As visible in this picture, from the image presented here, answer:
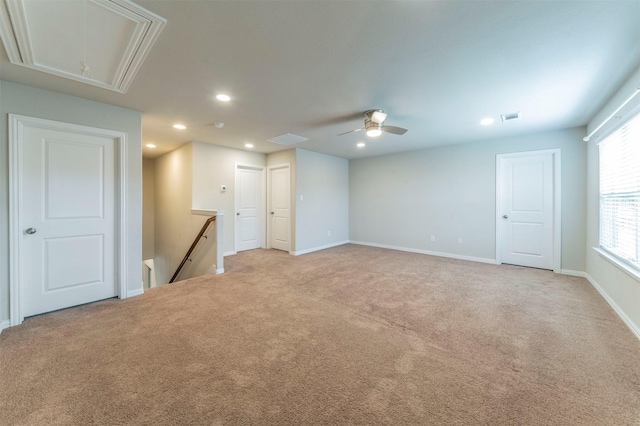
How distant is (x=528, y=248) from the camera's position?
14.9 ft

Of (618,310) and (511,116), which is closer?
(618,310)

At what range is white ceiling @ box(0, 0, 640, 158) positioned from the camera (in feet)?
5.22

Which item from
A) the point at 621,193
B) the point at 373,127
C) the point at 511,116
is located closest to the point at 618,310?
the point at 621,193

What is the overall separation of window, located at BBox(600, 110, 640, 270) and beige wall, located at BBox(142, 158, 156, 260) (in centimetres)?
897

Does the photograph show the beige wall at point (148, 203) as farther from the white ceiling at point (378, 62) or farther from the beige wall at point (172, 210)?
the white ceiling at point (378, 62)

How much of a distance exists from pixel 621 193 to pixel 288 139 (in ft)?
15.1

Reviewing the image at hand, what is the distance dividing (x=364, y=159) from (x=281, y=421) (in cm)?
612

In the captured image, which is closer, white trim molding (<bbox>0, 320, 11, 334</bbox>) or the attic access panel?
the attic access panel

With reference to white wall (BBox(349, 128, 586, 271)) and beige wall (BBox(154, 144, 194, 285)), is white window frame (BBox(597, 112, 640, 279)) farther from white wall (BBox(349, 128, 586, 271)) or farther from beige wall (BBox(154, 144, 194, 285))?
beige wall (BBox(154, 144, 194, 285))

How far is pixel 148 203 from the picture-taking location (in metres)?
6.90

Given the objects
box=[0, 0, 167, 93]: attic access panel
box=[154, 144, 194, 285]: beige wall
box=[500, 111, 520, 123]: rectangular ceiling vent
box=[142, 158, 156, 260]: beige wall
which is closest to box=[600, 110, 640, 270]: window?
box=[500, 111, 520, 123]: rectangular ceiling vent

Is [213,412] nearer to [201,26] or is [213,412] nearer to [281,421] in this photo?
[281,421]

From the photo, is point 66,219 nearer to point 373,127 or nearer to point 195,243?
point 195,243

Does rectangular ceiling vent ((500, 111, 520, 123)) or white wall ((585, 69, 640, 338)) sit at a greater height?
rectangular ceiling vent ((500, 111, 520, 123))
